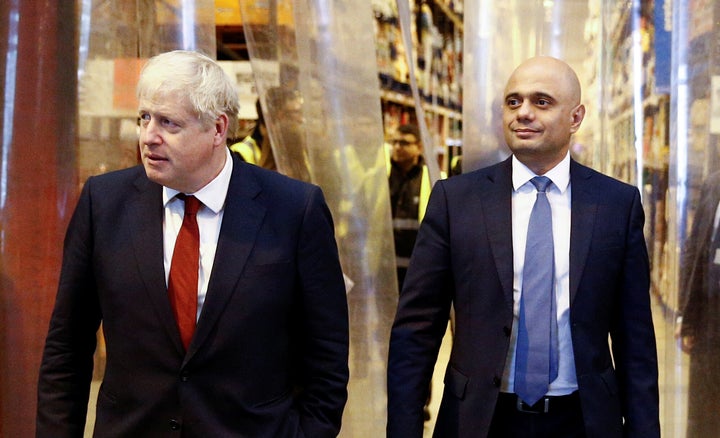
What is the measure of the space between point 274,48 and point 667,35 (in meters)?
1.10

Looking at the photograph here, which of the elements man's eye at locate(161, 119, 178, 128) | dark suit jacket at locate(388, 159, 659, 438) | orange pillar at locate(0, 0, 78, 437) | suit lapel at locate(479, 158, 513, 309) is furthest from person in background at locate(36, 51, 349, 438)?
orange pillar at locate(0, 0, 78, 437)

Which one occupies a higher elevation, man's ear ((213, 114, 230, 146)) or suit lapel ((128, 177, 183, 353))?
man's ear ((213, 114, 230, 146))

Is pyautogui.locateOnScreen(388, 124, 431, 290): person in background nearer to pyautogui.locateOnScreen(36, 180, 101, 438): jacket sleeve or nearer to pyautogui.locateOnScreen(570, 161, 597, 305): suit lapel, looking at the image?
pyautogui.locateOnScreen(570, 161, 597, 305): suit lapel

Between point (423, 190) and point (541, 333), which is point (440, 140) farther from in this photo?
point (541, 333)

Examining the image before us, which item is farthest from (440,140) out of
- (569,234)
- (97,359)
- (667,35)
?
(569,234)

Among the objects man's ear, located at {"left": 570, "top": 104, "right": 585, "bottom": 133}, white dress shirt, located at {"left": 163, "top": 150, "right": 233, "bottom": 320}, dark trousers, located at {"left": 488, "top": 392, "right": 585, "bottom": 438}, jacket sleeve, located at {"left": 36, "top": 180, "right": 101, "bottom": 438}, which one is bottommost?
dark trousers, located at {"left": 488, "top": 392, "right": 585, "bottom": 438}

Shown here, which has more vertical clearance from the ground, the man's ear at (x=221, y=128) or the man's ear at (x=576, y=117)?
the man's ear at (x=576, y=117)

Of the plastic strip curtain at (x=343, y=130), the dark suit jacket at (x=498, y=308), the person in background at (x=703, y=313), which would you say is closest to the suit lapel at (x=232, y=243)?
the dark suit jacket at (x=498, y=308)

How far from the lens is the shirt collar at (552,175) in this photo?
1.96m

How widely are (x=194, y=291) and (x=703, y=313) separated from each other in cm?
156

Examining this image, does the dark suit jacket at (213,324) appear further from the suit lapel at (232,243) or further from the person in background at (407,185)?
the person in background at (407,185)

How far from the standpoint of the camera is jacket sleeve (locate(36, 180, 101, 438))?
177cm

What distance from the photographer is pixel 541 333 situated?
1865 millimetres

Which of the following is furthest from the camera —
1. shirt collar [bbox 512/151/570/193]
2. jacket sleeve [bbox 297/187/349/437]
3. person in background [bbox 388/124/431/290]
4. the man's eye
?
person in background [bbox 388/124/431/290]
